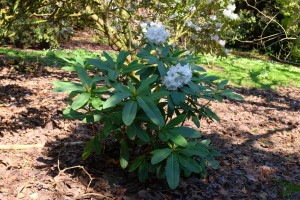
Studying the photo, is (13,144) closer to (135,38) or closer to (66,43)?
(135,38)

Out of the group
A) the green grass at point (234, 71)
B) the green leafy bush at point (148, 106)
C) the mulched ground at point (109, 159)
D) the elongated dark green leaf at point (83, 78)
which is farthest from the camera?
the green grass at point (234, 71)

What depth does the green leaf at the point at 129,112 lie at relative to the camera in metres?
1.91

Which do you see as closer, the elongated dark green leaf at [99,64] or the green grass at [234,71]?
the elongated dark green leaf at [99,64]

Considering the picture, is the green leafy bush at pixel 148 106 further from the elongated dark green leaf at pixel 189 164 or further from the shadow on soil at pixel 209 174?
the shadow on soil at pixel 209 174

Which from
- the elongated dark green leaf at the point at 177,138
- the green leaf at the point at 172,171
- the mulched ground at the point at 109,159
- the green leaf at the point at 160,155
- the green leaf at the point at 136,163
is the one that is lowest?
the mulched ground at the point at 109,159

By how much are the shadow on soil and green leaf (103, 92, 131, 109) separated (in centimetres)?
70

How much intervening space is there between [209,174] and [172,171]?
0.80 meters

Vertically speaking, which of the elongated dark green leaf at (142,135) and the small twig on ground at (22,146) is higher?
the elongated dark green leaf at (142,135)

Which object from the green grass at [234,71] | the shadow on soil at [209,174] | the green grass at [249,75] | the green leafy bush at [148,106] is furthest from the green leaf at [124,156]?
the green grass at [249,75]

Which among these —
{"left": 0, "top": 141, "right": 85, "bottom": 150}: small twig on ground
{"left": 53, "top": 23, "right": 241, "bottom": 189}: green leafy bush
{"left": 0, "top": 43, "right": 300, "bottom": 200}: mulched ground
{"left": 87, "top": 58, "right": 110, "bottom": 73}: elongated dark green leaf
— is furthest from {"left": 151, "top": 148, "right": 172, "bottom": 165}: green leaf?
{"left": 0, "top": 141, "right": 85, "bottom": 150}: small twig on ground

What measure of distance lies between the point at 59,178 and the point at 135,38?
232 centimetres

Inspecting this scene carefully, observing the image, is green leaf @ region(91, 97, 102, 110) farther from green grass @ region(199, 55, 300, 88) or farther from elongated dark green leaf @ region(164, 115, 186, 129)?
green grass @ region(199, 55, 300, 88)

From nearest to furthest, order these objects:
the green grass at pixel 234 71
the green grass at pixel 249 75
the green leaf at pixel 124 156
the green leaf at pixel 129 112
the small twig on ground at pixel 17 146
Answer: the green leaf at pixel 129 112
the green leaf at pixel 124 156
the small twig on ground at pixel 17 146
the green grass at pixel 234 71
the green grass at pixel 249 75

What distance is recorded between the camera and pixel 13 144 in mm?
2916
